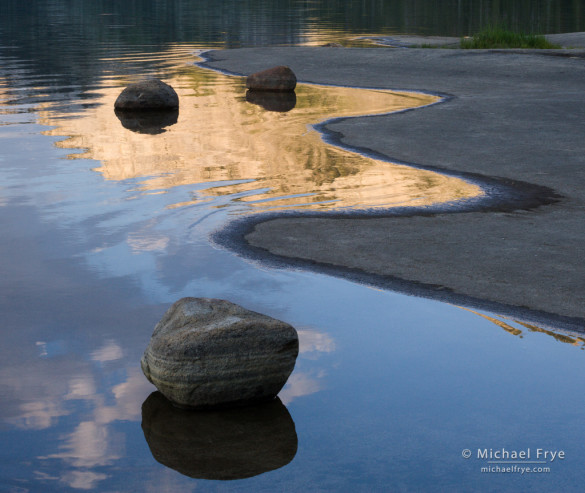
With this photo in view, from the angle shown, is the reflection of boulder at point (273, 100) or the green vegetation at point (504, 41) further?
the green vegetation at point (504, 41)

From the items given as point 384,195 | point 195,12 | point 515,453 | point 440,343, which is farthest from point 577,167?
point 195,12

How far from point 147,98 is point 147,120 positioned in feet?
3.88

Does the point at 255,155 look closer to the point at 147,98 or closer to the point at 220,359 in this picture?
the point at 147,98

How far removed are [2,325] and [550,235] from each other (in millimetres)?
4746

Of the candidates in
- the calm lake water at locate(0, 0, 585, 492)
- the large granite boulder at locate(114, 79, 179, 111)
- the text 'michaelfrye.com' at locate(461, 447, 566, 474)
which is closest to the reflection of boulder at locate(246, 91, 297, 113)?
the large granite boulder at locate(114, 79, 179, 111)

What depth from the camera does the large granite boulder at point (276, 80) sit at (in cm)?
2083

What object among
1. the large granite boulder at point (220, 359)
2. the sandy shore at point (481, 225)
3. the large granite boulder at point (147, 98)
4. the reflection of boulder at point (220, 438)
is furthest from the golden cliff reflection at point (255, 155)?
the reflection of boulder at point (220, 438)

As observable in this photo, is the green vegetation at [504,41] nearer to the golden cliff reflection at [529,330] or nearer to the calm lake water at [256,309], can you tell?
the calm lake water at [256,309]

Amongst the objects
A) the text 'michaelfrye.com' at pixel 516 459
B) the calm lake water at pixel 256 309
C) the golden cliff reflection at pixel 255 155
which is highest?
the golden cliff reflection at pixel 255 155

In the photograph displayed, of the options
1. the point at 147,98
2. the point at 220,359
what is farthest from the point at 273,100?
the point at 220,359

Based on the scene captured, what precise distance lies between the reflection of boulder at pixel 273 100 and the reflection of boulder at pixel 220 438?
13.2 metres

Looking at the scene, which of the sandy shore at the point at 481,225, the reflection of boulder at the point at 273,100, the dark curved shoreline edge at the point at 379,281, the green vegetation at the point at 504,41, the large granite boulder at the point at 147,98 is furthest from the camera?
the green vegetation at the point at 504,41

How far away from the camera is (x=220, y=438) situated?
4.66 meters

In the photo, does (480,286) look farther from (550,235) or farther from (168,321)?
(168,321)
